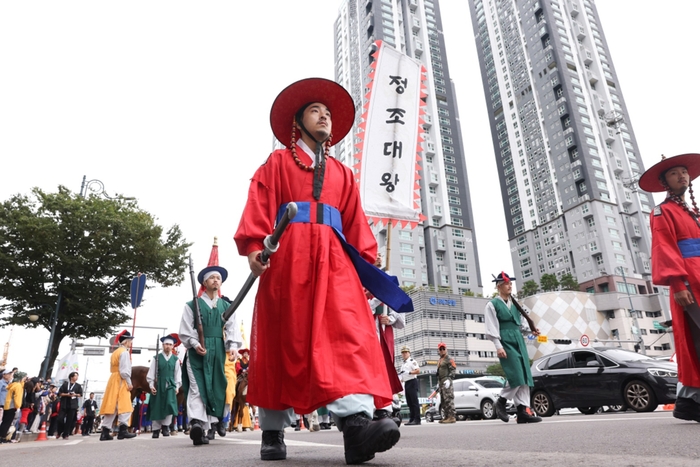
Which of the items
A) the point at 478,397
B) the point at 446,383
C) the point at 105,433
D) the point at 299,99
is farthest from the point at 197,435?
the point at 478,397

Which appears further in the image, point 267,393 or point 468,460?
point 267,393

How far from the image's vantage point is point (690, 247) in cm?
476

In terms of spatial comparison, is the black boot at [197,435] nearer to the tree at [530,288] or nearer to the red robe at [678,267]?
the red robe at [678,267]

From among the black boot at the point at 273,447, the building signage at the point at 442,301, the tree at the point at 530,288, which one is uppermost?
the tree at the point at 530,288

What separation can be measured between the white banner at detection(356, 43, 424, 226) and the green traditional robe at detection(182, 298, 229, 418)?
9.61ft

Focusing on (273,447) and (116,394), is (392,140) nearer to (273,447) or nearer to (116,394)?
(273,447)

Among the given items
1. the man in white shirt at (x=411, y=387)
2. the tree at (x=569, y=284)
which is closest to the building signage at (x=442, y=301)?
the tree at (x=569, y=284)

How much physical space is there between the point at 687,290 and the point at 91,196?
77.9 feet

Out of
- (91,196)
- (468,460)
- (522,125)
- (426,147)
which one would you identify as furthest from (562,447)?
(522,125)

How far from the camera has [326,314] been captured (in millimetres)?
2803

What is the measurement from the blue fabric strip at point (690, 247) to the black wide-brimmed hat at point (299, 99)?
3.31 metres

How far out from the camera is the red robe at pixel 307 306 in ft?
8.66

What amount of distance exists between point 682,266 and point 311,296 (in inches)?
139

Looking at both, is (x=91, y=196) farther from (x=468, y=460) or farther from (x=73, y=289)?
(x=468, y=460)
